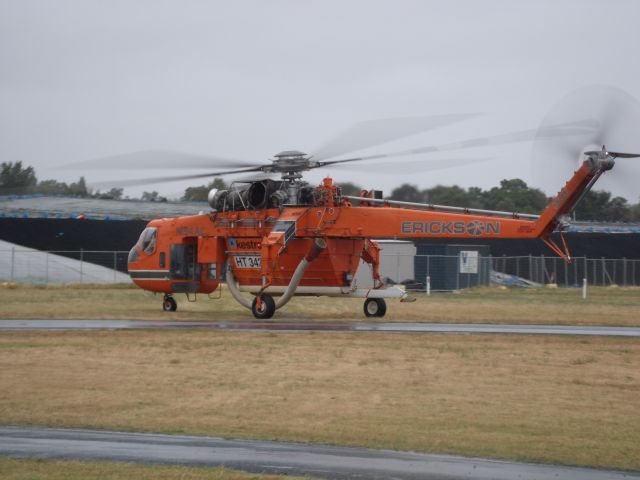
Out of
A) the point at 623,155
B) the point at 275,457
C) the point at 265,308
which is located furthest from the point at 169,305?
the point at 275,457

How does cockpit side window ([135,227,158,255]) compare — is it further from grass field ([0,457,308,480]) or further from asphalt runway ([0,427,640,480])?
grass field ([0,457,308,480])

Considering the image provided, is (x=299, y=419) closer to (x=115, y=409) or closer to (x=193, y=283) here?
(x=115, y=409)

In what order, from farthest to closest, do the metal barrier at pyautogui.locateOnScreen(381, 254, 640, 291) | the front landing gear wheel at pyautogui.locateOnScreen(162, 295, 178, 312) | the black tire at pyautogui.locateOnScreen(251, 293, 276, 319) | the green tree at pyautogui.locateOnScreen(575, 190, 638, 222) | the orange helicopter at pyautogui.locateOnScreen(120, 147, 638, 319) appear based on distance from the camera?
the green tree at pyautogui.locateOnScreen(575, 190, 638, 222)
the metal barrier at pyautogui.locateOnScreen(381, 254, 640, 291)
the front landing gear wheel at pyautogui.locateOnScreen(162, 295, 178, 312)
the black tire at pyautogui.locateOnScreen(251, 293, 276, 319)
the orange helicopter at pyautogui.locateOnScreen(120, 147, 638, 319)

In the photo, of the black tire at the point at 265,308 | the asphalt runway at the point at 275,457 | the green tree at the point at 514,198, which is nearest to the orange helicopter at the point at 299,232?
the black tire at the point at 265,308

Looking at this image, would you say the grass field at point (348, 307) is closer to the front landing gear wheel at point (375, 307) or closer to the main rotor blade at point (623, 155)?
the front landing gear wheel at point (375, 307)

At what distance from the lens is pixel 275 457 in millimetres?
11648

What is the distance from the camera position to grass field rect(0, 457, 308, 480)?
1059cm

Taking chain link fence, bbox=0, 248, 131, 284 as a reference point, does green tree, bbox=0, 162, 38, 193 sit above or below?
above

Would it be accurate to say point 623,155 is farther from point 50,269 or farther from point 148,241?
point 50,269

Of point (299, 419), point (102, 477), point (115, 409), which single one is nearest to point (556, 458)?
point (299, 419)

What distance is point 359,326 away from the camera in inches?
1132

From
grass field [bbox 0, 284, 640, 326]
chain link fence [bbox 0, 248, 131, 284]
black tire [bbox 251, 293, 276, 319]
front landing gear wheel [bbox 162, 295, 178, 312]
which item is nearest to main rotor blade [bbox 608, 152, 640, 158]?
grass field [bbox 0, 284, 640, 326]

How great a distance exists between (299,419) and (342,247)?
18.5m

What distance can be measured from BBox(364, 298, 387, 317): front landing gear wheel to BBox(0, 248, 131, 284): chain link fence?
29.2 m
